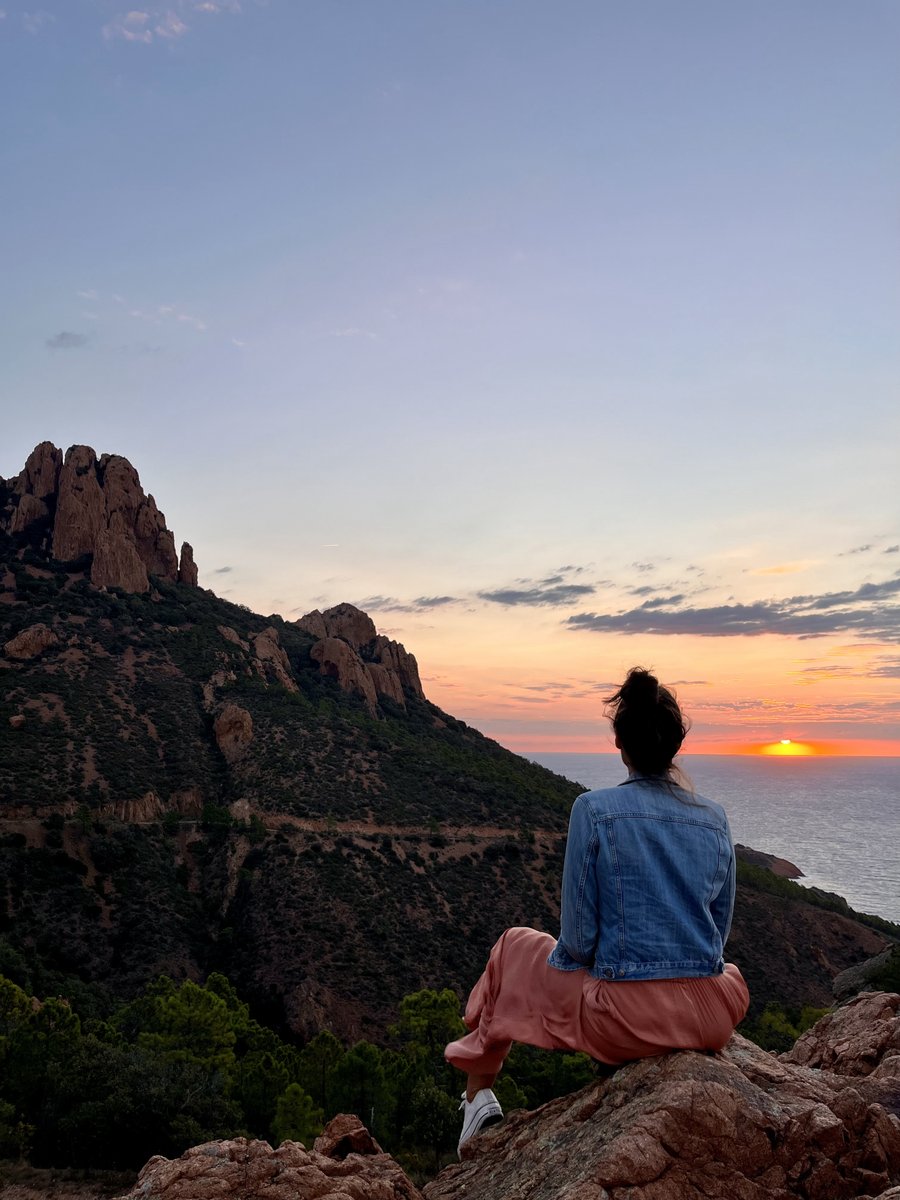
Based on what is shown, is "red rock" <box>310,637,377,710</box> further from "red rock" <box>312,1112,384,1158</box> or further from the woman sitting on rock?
the woman sitting on rock

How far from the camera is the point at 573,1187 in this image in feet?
11.4

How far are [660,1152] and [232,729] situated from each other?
57.1 metres

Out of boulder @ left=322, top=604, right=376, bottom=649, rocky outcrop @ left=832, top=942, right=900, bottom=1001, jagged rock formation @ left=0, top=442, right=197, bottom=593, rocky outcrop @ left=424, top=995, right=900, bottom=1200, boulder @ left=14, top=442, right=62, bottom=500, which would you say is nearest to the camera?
rocky outcrop @ left=424, top=995, right=900, bottom=1200

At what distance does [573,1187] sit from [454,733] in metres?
79.6

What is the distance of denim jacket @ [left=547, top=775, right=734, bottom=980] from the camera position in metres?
3.93

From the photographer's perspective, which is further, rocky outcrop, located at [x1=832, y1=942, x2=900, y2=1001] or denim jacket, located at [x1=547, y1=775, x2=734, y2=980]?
rocky outcrop, located at [x1=832, y1=942, x2=900, y2=1001]

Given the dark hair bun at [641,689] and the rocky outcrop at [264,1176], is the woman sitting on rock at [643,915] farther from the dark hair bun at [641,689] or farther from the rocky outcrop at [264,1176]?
the rocky outcrop at [264,1176]

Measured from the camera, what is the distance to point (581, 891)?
403cm

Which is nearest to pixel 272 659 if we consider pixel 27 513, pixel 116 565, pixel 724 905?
pixel 116 565

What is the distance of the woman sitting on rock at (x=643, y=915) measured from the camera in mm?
3934

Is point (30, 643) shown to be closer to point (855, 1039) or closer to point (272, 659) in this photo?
point (272, 659)

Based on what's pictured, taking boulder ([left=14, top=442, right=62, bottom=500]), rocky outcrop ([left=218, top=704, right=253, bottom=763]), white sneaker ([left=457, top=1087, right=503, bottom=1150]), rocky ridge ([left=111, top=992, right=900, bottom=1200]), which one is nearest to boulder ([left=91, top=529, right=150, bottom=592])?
boulder ([left=14, top=442, right=62, bottom=500])

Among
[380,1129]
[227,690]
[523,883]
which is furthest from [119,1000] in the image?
[227,690]

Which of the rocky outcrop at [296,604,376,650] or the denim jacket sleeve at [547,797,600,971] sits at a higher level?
the rocky outcrop at [296,604,376,650]
